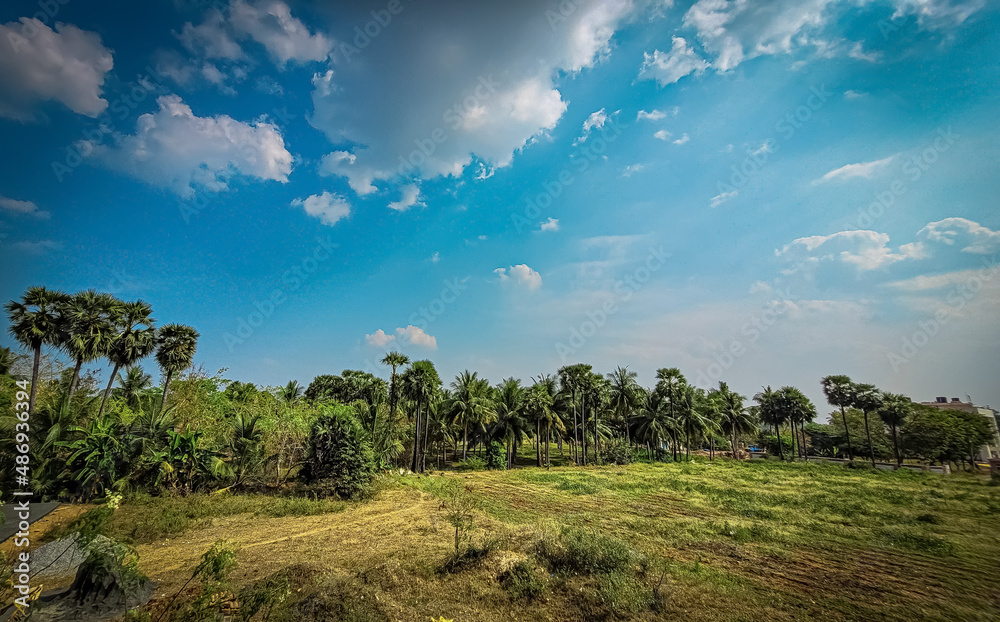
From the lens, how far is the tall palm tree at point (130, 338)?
86.5ft

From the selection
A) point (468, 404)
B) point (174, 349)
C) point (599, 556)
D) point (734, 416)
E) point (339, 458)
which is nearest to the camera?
point (599, 556)

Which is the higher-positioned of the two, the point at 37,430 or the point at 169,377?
the point at 169,377

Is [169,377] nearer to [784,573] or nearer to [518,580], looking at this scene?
[518,580]

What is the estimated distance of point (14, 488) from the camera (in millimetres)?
16172

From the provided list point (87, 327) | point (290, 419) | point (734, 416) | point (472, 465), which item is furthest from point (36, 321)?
point (734, 416)

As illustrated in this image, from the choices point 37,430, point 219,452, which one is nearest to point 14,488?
point 37,430

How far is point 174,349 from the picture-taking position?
97.5 feet

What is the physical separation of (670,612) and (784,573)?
4591mm

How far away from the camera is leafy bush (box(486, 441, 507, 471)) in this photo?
4328 centimetres

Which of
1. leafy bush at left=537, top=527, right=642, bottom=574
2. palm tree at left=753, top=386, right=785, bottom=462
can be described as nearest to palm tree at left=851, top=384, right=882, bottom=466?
palm tree at left=753, top=386, right=785, bottom=462

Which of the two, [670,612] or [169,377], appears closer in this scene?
[670,612]

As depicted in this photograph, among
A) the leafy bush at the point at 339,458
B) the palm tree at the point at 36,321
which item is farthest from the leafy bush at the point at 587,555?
the palm tree at the point at 36,321

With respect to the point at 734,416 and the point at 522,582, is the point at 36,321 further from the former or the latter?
the point at 734,416

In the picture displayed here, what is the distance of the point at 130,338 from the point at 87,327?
330 cm
